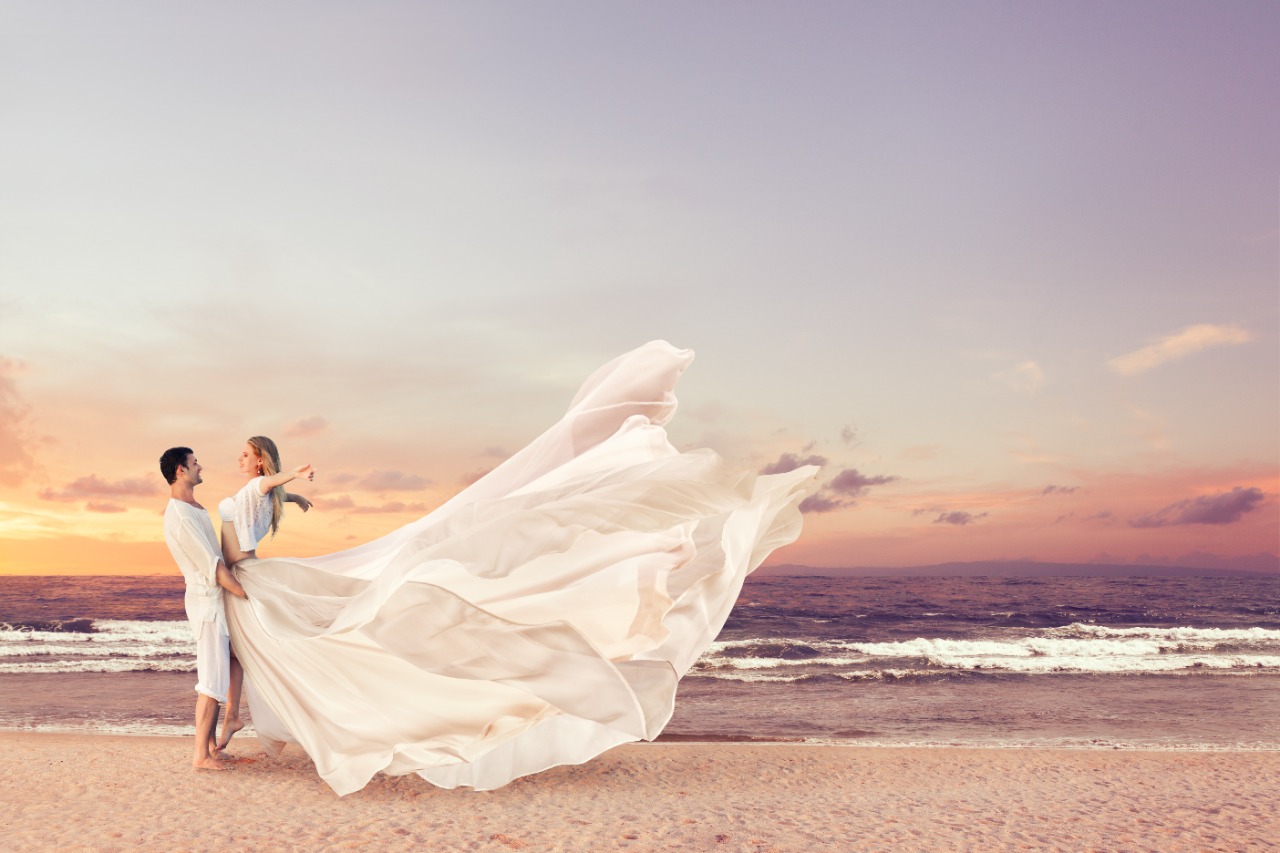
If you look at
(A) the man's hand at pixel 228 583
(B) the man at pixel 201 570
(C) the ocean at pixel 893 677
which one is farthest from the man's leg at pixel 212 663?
(C) the ocean at pixel 893 677

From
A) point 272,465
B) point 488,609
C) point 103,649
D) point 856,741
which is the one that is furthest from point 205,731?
point 103,649

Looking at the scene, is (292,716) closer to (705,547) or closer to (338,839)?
(338,839)

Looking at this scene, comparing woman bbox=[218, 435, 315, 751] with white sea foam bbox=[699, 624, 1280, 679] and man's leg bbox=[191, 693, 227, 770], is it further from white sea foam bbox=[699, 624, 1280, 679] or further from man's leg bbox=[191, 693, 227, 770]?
white sea foam bbox=[699, 624, 1280, 679]

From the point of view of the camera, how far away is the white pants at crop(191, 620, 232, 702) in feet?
20.0

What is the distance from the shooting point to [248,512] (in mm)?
6242

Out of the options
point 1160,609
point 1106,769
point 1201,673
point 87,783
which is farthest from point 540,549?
point 1160,609

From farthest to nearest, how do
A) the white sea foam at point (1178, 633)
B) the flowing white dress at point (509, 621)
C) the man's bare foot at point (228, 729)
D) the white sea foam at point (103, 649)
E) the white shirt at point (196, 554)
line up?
1. the white sea foam at point (1178, 633)
2. the white sea foam at point (103, 649)
3. the man's bare foot at point (228, 729)
4. the white shirt at point (196, 554)
5. the flowing white dress at point (509, 621)

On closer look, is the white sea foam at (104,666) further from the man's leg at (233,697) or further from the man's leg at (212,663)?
the man's leg at (212,663)

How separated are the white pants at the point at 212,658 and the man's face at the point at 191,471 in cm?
97

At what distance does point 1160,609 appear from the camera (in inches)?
1502

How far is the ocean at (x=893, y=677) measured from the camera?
10.7 metres

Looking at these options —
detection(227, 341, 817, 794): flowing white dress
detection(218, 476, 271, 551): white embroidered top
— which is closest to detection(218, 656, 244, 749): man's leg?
detection(227, 341, 817, 794): flowing white dress

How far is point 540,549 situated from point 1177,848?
13.7 ft

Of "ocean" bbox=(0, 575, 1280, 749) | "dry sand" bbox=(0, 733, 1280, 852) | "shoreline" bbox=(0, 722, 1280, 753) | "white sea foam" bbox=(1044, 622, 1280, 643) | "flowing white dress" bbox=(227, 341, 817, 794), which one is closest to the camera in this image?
"dry sand" bbox=(0, 733, 1280, 852)
